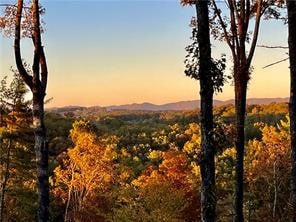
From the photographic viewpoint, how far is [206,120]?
7.82 m

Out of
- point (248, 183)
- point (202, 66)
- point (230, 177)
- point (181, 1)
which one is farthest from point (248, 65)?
point (230, 177)

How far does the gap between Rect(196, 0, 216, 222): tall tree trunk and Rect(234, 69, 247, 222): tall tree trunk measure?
4.37 m

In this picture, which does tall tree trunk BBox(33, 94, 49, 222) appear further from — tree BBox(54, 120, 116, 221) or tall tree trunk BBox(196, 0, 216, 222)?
→ tree BBox(54, 120, 116, 221)

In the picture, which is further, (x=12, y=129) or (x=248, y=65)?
(x=12, y=129)

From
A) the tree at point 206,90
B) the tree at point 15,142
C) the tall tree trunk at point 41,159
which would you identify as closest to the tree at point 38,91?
the tall tree trunk at point 41,159

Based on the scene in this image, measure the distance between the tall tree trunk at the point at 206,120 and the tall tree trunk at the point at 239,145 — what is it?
14.3 ft

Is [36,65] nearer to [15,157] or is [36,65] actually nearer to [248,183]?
[15,157]

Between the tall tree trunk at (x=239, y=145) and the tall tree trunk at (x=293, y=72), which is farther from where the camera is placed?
the tall tree trunk at (x=239, y=145)

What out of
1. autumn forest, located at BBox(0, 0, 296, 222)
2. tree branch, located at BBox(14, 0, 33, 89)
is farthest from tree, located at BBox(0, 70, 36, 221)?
tree branch, located at BBox(14, 0, 33, 89)

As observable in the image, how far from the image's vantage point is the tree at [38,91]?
32.8ft

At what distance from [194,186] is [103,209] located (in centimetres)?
883

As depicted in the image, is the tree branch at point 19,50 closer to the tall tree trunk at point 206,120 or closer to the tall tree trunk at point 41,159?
the tall tree trunk at point 41,159

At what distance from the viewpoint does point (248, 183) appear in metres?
46.1

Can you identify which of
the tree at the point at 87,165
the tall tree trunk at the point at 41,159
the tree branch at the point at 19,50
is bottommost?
the tree at the point at 87,165
